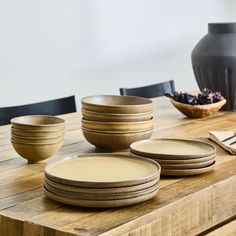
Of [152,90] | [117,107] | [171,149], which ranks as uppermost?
[117,107]

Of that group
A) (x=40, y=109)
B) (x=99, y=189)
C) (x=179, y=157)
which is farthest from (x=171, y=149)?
(x=40, y=109)

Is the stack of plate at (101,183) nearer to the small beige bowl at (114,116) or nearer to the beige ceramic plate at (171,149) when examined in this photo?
the beige ceramic plate at (171,149)

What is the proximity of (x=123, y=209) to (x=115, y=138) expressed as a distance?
0.42 meters

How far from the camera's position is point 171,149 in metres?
1.48

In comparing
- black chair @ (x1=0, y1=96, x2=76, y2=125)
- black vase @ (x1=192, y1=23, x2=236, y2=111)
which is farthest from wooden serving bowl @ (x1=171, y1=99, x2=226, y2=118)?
black chair @ (x1=0, y1=96, x2=76, y2=125)

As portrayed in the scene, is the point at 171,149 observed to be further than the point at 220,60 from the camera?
No

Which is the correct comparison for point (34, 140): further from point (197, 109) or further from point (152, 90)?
point (152, 90)

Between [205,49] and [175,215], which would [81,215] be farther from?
[205,49]

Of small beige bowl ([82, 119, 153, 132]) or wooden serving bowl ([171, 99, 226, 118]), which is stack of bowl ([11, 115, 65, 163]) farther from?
wooden serving bowl ([171, 99, 226, 118])

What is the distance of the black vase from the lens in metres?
2.31

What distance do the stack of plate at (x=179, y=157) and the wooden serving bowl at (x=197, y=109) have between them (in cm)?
65

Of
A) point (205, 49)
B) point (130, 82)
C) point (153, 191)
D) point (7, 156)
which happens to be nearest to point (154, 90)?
point (205, 49)

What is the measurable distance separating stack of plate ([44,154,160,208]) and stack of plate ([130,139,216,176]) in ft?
0.22

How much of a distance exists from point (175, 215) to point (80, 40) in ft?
7.65
